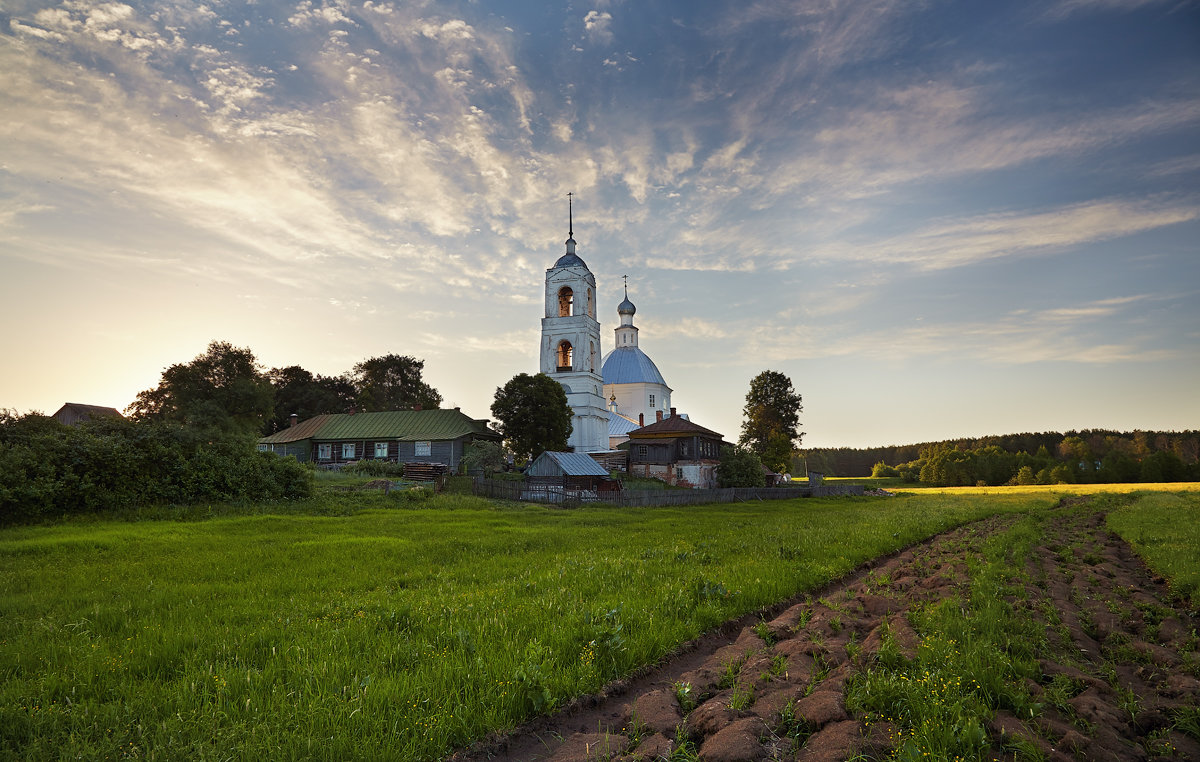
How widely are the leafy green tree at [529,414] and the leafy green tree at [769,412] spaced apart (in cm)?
3132

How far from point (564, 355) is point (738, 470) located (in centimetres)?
2493

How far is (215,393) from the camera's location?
56.1m

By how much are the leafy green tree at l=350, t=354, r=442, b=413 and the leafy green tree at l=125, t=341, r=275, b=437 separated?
2233cm

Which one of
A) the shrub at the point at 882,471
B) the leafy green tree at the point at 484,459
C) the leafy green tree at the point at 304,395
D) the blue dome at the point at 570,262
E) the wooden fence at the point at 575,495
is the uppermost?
the blue dome at the point at 570,262

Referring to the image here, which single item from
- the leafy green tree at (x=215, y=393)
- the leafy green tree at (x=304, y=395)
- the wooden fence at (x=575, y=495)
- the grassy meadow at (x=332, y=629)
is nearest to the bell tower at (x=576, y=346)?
the wooden fence at (x=575, y=495)

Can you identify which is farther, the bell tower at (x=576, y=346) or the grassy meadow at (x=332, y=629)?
the bell tower at (x=576, y=346)

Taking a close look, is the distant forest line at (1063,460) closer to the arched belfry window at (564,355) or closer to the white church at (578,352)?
the white church at (578,352)

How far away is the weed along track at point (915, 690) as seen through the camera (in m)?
4.52

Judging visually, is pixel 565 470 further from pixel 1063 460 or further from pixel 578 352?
pixel 1063 460

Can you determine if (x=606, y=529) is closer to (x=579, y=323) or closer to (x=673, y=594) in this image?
(x=673, y=594)

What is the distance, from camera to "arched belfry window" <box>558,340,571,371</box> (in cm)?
6762

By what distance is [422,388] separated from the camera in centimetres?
8394

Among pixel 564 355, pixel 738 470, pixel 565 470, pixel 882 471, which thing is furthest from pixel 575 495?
pixel 882 471

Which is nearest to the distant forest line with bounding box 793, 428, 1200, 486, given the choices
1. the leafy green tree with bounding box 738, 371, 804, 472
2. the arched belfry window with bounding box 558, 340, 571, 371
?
the leafy green tree with bounding box 738, 371, 804, 472
